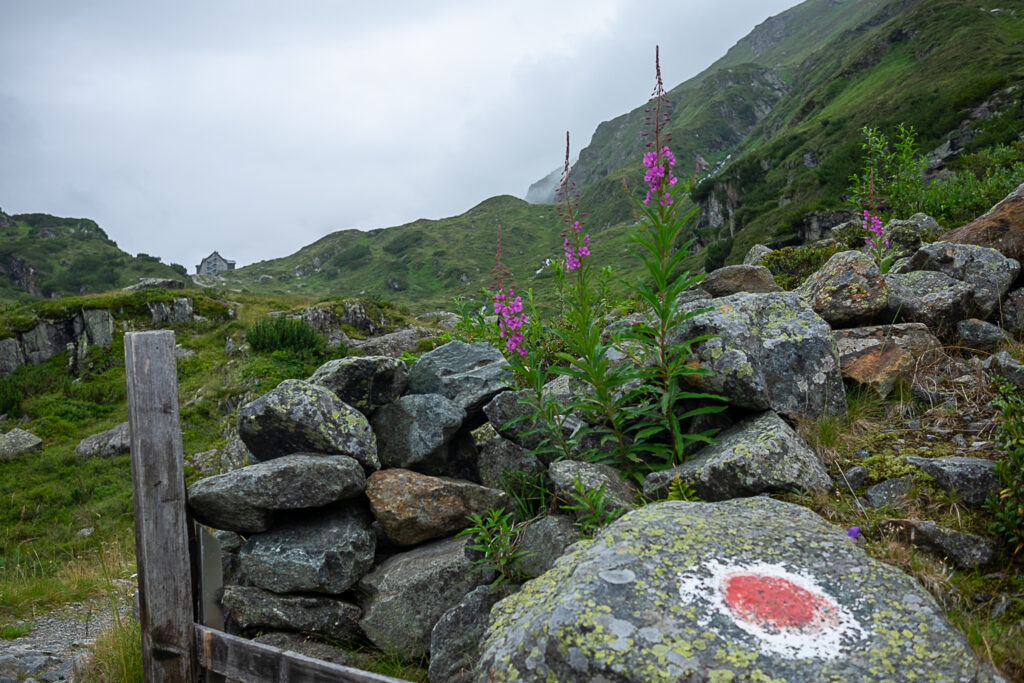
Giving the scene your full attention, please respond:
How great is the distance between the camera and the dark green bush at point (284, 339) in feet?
60.2

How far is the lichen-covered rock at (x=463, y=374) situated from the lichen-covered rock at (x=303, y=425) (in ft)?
4.12

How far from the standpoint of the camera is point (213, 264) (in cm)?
16425

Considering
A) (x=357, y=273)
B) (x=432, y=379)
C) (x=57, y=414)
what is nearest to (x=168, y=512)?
(x=432, y=379)

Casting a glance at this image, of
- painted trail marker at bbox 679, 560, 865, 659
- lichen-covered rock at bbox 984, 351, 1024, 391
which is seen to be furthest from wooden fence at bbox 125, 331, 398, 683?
lichen-covered rock at bbox 984, 351, 1024, 391

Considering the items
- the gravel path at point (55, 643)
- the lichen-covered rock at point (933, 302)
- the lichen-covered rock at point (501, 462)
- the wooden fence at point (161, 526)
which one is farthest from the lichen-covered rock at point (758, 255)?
the gravel path at point (55, 643)

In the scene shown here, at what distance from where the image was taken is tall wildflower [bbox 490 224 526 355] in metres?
5.12

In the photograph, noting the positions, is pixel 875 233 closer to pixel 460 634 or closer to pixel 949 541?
pixel 949 541

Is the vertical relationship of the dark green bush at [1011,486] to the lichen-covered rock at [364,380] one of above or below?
below

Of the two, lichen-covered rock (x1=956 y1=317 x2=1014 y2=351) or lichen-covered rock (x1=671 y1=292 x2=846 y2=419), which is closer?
lichen-covered rock (x1=671 y1=292 x2=846 y2=419)

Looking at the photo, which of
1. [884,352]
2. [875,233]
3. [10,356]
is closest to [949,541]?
[884,352]

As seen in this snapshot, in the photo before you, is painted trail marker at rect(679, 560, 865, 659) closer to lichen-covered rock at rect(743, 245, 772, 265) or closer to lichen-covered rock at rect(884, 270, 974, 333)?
lichen-covered rock at rect(884, 270, 974, 333)

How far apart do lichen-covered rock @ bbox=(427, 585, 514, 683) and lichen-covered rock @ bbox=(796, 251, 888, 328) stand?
446 centimetres

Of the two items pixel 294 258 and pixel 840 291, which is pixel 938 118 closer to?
pixel 840 291

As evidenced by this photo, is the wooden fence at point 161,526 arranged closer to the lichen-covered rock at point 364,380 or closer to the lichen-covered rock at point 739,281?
the lichen-covered rock at point 364,380
